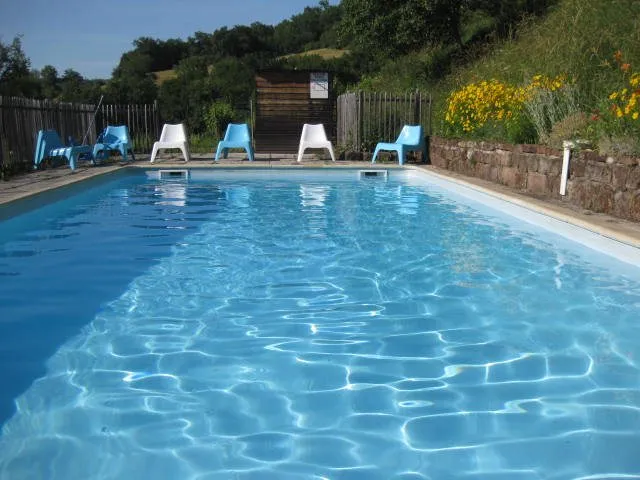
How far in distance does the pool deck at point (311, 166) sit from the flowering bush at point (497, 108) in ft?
2.65

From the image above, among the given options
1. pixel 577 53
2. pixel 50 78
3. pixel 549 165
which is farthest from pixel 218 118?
pixel 50 78

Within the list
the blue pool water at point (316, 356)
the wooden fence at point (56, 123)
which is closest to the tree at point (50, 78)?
the wooden fence at point (56, 123)

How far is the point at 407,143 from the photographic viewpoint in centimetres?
1161

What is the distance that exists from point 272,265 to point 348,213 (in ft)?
8.59

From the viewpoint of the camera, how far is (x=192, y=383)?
9.13 ft

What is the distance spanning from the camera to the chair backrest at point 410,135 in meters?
11.7

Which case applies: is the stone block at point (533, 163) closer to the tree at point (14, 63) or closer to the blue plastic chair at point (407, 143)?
the blue plastic chair at point (407, 143)

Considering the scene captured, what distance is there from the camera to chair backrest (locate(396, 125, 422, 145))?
11.7m

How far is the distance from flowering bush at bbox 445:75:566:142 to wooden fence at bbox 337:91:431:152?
1792mm

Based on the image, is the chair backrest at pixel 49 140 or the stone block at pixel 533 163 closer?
the stone block at pixel 533 163

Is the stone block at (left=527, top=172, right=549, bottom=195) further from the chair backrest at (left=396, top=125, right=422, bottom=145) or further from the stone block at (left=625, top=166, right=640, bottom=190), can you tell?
the chair backrest at (left=396, top=125, right=422, bottom=145)

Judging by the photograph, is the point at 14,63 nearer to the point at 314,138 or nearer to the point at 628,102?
the point at 314,138

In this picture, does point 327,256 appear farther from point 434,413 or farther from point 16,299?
point 434,413

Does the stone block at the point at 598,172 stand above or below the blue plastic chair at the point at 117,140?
below
